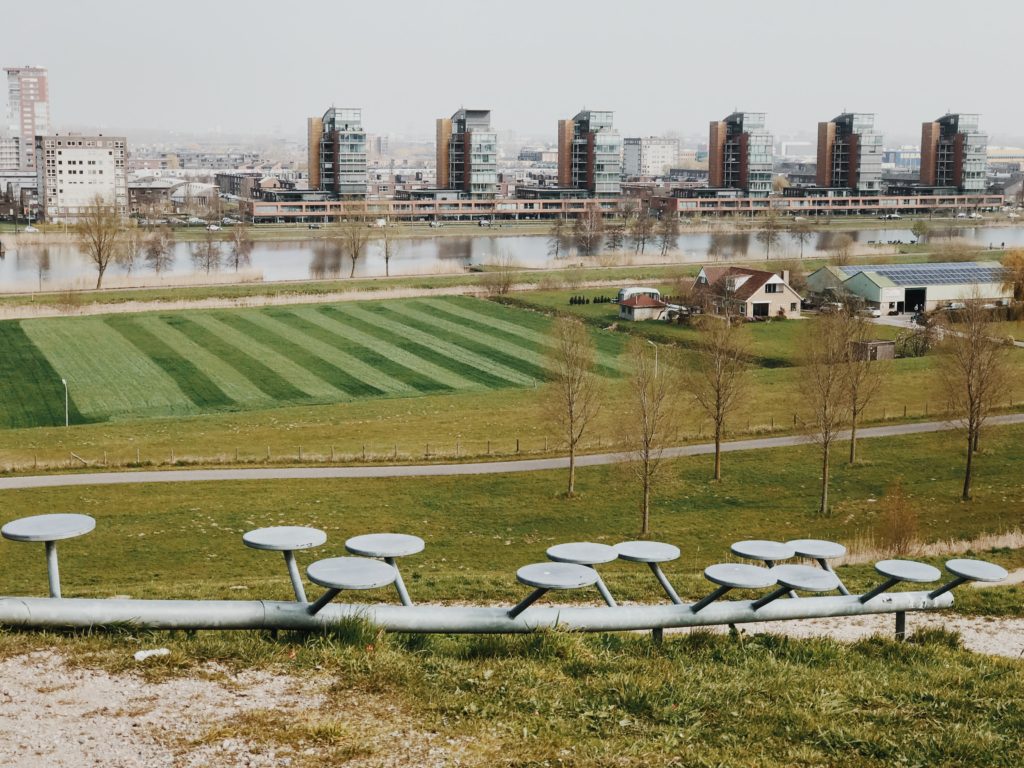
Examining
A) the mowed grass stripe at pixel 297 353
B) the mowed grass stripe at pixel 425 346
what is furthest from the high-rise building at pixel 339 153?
the mowed grass stripe at pixel 297 353

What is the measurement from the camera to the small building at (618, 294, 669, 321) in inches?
2019

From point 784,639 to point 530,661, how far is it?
235cm

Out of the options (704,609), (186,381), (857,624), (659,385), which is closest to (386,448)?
(659,385)

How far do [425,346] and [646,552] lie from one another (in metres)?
36.0

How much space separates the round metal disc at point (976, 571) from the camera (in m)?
9.34

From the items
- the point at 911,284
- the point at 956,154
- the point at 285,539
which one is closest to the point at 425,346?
the point at 911,284

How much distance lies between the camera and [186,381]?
38219 mm

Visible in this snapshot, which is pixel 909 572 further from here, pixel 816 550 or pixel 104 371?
pixel 104 371

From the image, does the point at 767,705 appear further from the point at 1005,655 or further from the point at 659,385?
the point at 659,385

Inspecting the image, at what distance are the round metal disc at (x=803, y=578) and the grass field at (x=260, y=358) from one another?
27037 millimetres

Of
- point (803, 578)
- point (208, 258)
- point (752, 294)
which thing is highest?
point (803, 578)

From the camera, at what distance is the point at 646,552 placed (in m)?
9.21

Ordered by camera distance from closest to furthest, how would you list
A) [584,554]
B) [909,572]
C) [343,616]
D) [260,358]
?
[343,616] → [584,554] → [909,572] → [260,358]

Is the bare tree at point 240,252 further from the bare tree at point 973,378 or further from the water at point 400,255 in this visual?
the bare tree at point 973,378
